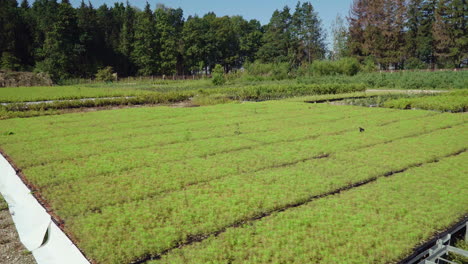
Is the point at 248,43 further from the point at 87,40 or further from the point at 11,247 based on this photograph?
the point at 11,247

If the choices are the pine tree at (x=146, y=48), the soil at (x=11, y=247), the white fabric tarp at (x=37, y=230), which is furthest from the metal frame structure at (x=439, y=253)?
the pine tree at (x=146, y=48)

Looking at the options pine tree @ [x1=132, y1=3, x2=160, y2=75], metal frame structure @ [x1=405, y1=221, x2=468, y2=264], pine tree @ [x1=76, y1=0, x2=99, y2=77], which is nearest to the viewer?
metal frame structure @ [x1=405, y1=221, x2=468, y2=264]

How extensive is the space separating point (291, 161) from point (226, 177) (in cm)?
172

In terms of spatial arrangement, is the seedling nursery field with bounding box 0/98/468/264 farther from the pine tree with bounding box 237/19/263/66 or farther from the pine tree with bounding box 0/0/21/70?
the pine tree with bounding box 237/19/263/66

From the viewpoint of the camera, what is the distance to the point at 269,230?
4.40 meters

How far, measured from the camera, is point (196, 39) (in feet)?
224

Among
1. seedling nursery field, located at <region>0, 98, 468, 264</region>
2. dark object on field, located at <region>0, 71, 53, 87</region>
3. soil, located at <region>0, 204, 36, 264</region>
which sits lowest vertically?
soil, located at <region>0, 204, 36, 264</region>

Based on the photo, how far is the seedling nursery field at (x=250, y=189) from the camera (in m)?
4.05

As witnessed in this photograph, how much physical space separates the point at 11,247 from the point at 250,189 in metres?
3.41

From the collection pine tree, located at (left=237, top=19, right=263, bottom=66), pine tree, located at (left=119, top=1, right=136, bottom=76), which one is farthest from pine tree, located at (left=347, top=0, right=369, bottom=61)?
pine tree, located at (left=119, top=1, right=136, bottom=76)

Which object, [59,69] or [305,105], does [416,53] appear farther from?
[59,69]

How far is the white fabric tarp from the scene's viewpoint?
13.3 ft

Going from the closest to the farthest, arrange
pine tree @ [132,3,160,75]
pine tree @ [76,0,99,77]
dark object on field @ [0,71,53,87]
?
dark object on field @ [0,71,53,87], pine tree @ [76,0,99,77], pine tree @ [132,3,160,75]

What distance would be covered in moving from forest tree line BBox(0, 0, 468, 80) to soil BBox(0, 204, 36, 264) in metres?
50.4
